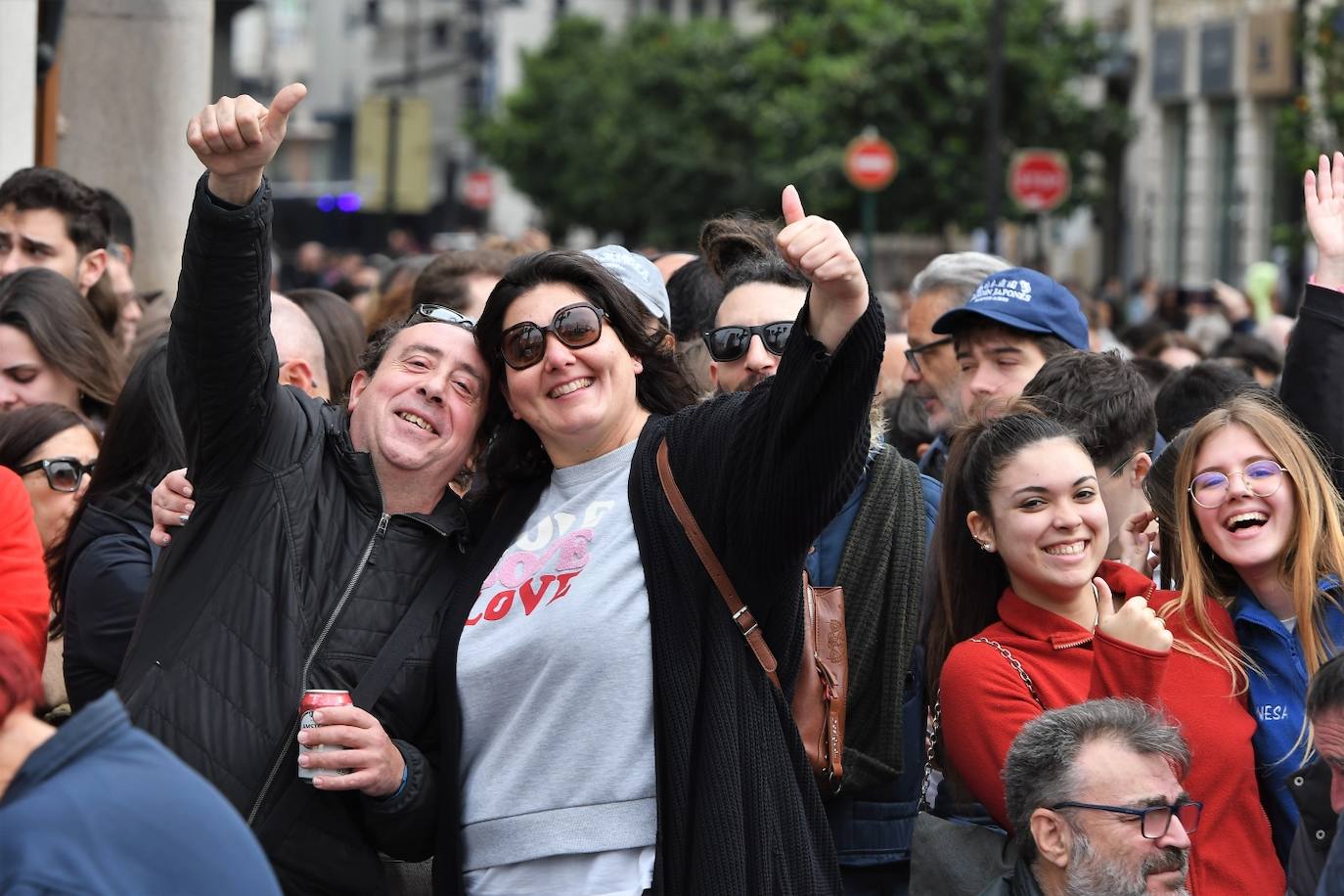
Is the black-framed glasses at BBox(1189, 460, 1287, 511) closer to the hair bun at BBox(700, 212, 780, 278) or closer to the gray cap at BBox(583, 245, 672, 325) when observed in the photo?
the gray cap at BBox(583, 245, 672, 325)

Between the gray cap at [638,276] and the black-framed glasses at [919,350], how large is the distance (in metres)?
2.03

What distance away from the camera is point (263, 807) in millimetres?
3885

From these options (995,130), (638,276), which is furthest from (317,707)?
(995,130)

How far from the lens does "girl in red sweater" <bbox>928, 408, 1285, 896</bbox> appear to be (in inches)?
162

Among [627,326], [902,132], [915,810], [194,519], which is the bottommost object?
[915,810]

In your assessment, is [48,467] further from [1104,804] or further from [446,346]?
[1104,804]

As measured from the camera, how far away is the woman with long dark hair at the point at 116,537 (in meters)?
4.93

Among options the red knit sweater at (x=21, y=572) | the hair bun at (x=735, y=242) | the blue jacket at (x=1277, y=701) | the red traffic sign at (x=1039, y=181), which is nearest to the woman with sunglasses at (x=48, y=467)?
the red knit sweater at (x=21, y=572)

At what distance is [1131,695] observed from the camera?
4.09m

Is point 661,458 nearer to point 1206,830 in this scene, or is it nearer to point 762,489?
point 762,489

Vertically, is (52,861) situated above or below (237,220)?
below

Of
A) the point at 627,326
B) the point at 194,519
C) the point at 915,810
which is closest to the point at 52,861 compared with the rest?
the point at 194,519

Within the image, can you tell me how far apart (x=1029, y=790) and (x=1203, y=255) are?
3501 cm

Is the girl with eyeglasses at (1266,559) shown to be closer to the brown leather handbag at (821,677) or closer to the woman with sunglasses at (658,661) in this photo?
the brown leather handbag at (821,677)
